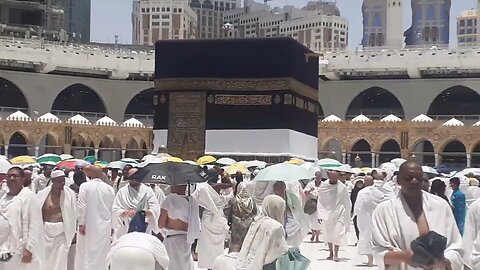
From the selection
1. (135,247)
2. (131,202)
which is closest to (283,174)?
(131,202)

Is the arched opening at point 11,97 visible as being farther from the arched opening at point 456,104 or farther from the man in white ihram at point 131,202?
the man in white ihram at point 131,202

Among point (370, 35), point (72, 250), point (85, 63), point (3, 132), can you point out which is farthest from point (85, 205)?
point (370, 35)

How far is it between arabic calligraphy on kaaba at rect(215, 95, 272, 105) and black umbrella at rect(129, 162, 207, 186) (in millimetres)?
17605

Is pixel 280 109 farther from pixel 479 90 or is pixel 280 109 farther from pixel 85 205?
pixel 85 205

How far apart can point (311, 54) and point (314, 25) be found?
5149 cm

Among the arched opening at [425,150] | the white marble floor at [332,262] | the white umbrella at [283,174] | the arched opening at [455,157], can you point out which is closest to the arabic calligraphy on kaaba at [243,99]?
the white marble floor at [332,262]

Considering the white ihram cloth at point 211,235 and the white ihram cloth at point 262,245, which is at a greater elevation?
the white ihram cloth at point 262,245

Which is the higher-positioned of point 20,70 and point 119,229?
point 20,70

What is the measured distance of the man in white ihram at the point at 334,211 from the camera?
10.1 metres

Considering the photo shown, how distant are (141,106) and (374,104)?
40.7 feet

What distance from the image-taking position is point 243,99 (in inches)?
960

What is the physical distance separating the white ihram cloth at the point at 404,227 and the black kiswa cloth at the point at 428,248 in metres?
0.18

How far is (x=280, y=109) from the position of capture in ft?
78.9

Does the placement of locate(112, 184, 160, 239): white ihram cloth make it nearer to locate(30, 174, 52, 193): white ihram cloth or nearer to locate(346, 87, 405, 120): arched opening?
locate(30, 174, 52, 193): white ihram cloth
